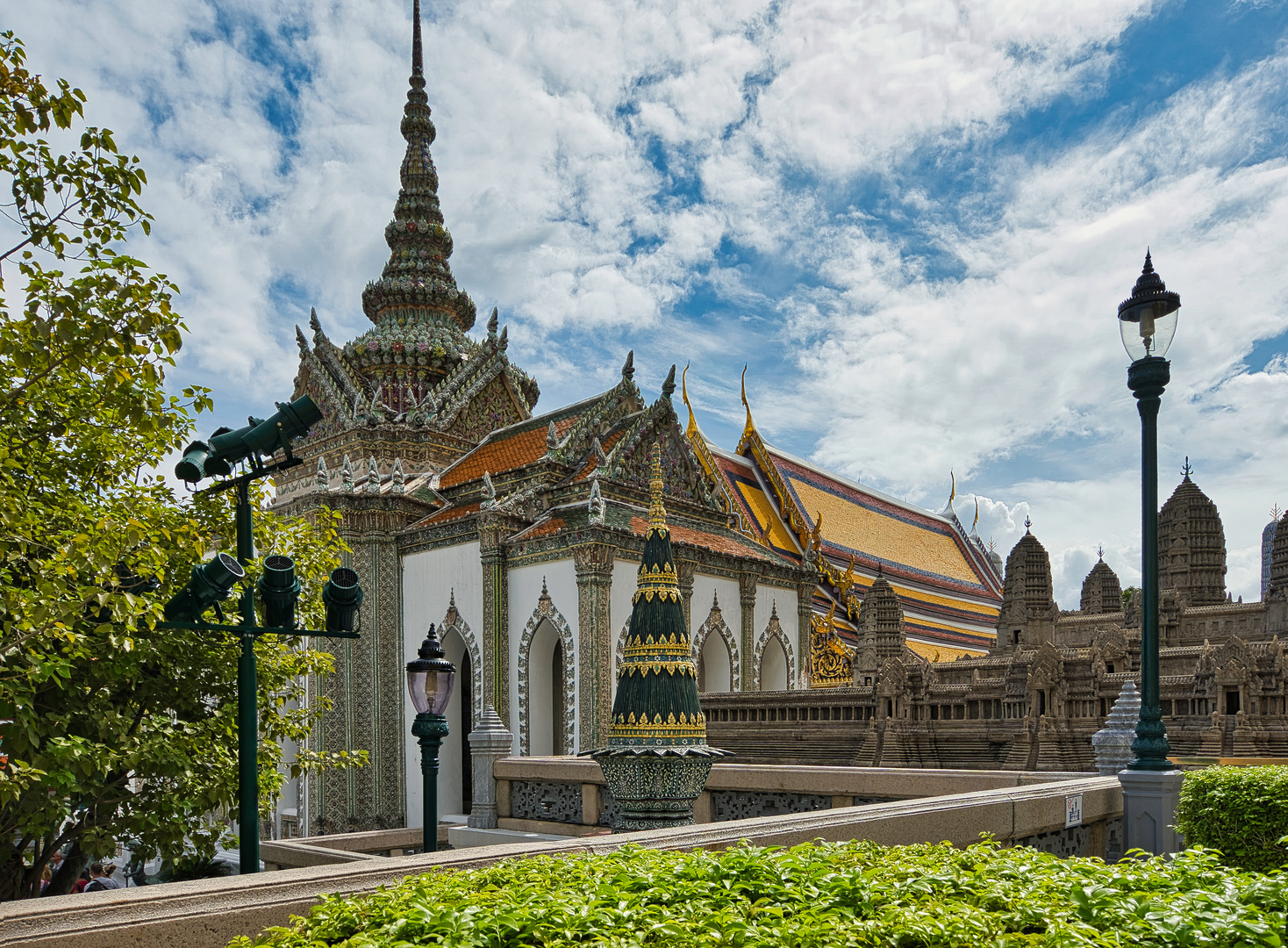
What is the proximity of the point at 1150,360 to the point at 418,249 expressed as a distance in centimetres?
2377

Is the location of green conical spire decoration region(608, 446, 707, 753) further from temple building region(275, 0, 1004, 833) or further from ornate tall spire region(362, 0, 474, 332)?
ornate tall spire region(362, 0, 474, 332)

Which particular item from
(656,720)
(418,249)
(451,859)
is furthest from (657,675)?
(418,249)

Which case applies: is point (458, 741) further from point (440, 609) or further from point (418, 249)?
point (418, 249)

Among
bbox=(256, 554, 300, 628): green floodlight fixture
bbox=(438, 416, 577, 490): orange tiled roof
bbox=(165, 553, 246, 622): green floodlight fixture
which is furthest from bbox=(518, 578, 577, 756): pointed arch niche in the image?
bbox=(165, 553, 246, 622): green floodlight fixture

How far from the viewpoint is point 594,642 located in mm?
20203

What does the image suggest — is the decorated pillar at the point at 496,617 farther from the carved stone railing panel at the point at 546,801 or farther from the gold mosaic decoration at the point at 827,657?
the gold mosaic decoration at the point at 827,657

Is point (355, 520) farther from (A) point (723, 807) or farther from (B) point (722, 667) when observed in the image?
(A) point (723, 807)

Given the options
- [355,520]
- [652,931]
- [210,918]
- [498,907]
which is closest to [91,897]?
[210,918]

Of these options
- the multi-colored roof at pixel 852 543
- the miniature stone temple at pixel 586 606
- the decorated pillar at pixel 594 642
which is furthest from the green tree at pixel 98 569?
the multi-colored roof at pixel 852 543

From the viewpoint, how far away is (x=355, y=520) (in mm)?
23438

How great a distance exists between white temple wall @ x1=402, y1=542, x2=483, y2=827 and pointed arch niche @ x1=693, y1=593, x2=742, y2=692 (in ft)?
16.3

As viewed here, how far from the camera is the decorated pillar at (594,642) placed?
20062 millimetres

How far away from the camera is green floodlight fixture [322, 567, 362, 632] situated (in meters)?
7.65

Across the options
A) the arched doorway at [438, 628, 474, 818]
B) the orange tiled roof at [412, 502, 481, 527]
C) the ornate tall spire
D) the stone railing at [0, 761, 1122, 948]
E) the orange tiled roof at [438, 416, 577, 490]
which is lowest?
the arched doorway at [438, 628, 474, 818]
